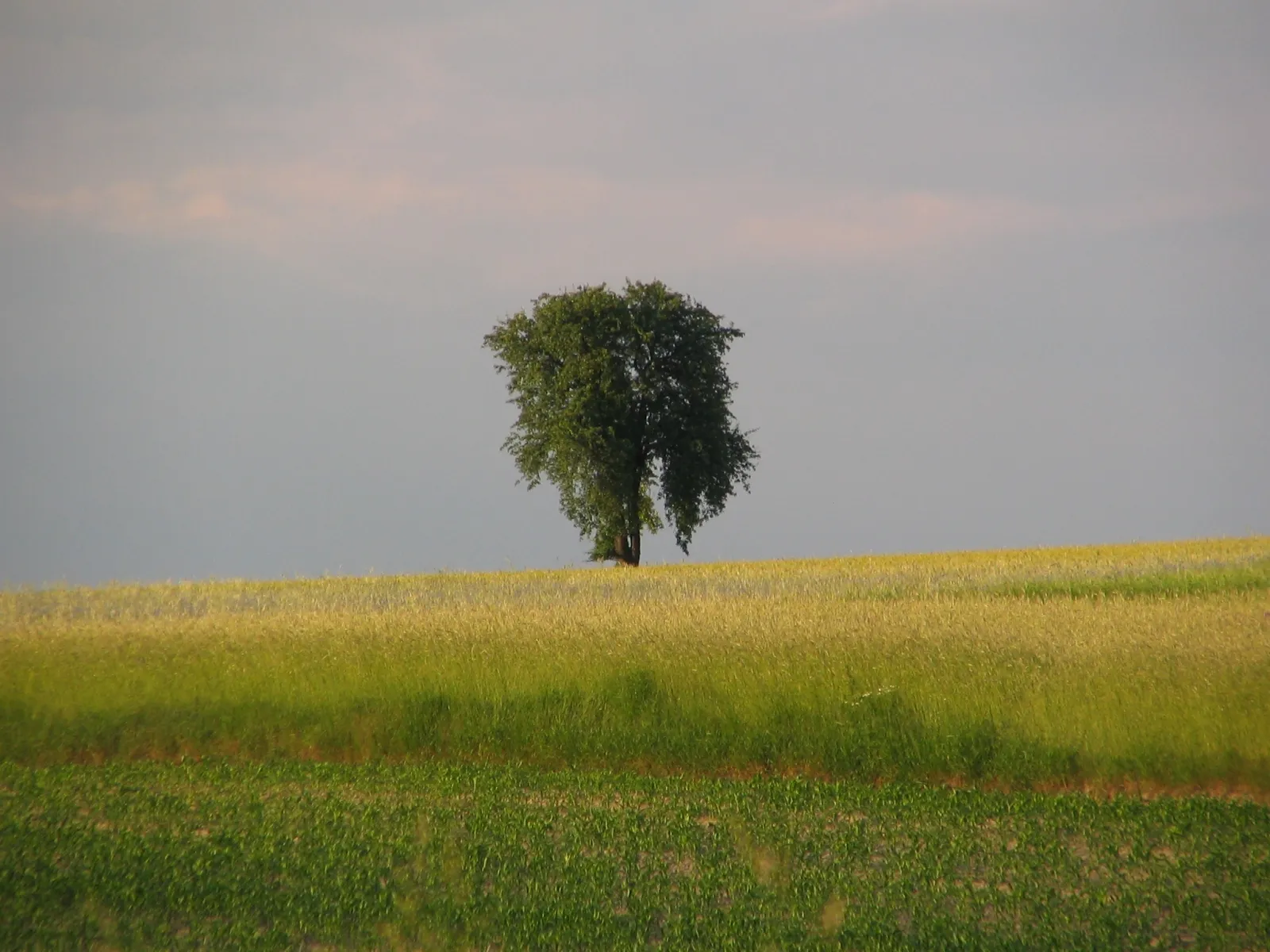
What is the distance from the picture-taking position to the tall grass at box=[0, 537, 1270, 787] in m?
11.9

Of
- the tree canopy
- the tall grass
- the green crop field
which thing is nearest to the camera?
the green crop field

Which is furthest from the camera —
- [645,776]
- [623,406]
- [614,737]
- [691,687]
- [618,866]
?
[623,406]

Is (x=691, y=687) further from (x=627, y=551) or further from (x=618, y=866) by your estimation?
(x=627, y=551)

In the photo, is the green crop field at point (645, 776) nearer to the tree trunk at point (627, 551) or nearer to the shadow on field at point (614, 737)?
the shadow on field at point (614, 737)

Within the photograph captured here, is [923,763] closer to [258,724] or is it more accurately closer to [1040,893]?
[1040,893]

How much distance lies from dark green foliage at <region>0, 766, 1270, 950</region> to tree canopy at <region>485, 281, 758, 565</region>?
91.5ft

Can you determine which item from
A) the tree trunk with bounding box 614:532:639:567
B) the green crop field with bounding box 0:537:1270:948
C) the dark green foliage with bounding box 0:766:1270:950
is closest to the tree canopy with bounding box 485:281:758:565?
the tree trunk with bounding box 614:532:639:567

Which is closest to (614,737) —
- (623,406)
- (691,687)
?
(691,687)

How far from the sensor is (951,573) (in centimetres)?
3111

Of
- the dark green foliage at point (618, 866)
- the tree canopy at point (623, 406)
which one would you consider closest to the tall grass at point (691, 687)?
the dark green foliage at point (618, 866)

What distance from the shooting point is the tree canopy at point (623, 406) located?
38.9 meters

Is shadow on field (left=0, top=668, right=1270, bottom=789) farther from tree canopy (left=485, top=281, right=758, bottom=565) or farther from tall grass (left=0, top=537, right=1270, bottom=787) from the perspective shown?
tree canopy (left=485, top=281, right=758, bottom=565)

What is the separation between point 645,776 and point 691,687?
184 cm

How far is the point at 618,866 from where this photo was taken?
841 centimetres
